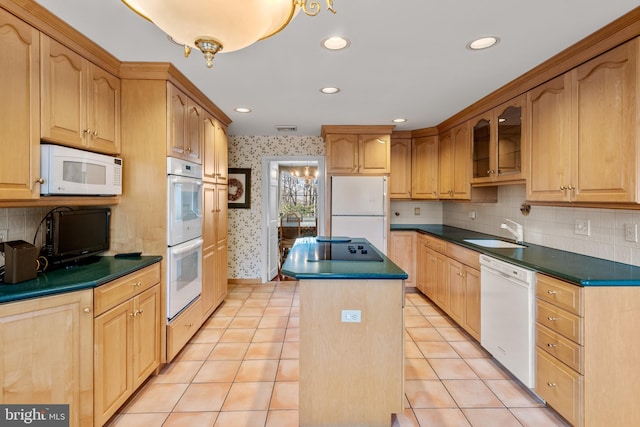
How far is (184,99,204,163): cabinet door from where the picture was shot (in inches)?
110

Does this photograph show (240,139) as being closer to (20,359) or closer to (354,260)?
(354,260)

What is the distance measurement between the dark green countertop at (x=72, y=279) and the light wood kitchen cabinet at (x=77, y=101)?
760 millimetres

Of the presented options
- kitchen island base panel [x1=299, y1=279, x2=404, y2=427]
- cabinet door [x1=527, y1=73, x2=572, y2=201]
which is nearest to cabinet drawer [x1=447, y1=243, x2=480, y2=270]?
cabinet door [x1=527, y1=73, x2=572, y2=201]

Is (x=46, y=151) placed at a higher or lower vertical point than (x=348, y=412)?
higher

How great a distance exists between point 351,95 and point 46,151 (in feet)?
7.60

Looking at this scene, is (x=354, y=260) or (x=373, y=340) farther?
(x=354, y=260)

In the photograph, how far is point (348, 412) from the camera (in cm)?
182

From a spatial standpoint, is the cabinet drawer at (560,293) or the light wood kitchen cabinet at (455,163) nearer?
the cabinet drawer at (560,293)

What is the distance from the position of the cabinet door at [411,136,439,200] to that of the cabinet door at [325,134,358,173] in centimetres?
92

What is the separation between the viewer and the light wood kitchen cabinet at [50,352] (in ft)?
4.75

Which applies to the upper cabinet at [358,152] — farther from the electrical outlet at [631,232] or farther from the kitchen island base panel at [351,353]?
the kitchen island base panel at [351,353]

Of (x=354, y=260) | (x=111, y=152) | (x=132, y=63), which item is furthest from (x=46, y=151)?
(x=354, y=260)

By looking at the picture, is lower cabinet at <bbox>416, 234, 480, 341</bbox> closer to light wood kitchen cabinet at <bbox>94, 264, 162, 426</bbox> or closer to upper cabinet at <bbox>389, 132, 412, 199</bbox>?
upper cabinet at <bbox>389, 132, 412, 199</bbox>

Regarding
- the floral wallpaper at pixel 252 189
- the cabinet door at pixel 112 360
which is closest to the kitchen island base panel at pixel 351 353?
the cabinet door at pixel 112 360
